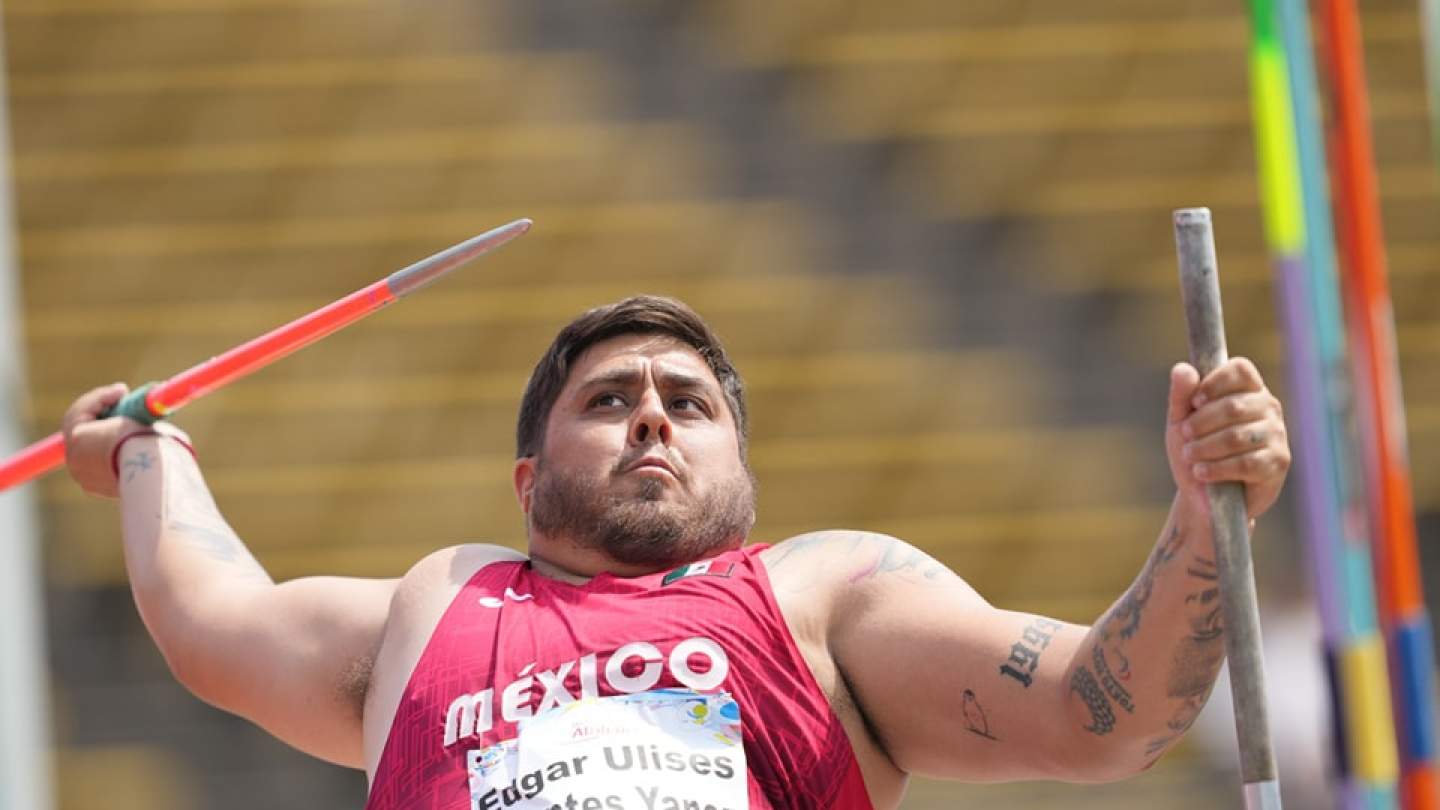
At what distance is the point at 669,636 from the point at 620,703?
0.10 m

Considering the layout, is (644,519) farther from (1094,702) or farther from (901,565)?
(1094,702)

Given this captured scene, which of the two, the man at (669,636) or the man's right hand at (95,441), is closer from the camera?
the man at (669,636)

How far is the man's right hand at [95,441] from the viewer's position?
2826mm

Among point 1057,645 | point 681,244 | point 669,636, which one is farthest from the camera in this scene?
point 681,244

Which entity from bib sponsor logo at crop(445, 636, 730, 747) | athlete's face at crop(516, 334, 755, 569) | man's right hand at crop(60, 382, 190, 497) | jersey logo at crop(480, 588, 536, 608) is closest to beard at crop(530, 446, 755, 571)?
athlete's face at crop(516, 334, 755, 569)

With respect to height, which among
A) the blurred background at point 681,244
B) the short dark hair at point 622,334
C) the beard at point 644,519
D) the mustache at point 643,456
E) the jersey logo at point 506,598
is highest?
the blurred background at point 681,244

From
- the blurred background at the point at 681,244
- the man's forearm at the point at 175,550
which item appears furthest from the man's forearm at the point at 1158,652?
the blurred background at the point at 681,244

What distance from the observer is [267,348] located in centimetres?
274

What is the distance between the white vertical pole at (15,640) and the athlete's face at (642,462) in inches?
87.2

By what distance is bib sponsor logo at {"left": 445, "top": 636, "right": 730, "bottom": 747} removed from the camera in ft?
7.36

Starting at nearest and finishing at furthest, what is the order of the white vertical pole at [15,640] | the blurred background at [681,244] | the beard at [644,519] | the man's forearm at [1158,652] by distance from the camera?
1. the man's forearm at [1158,652]
2. the beard at [644,519]
3. the white vertical pole at [15,640]
4. the blurred background at [681,244]

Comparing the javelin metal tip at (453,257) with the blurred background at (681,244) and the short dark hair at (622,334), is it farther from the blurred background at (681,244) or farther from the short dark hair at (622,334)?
the blurred background at (681,244)

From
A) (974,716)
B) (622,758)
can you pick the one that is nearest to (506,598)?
(622,758)

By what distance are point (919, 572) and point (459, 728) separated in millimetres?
532
